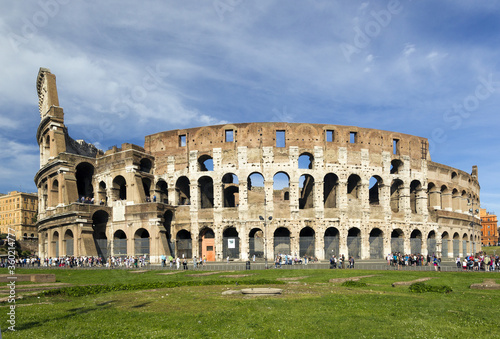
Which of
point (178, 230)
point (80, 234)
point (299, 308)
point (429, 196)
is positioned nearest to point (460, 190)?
point (429, 196)

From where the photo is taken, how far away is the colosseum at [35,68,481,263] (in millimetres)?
46031

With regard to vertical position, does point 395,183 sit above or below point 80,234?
above

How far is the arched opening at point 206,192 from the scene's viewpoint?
49.6 metres

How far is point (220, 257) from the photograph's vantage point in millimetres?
45781

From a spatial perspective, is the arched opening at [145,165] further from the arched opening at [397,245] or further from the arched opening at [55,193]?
the arched opening at [397,245]

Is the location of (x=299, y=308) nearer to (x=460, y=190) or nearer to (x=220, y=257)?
(x=220, y=257)

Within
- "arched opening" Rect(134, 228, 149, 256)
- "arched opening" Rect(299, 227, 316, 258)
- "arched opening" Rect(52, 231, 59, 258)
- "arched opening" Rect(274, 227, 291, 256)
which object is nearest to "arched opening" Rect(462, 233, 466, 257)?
"arched opening" Rect(299, 227, 316, 258)

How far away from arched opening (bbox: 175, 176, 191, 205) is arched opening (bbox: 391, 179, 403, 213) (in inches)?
1009

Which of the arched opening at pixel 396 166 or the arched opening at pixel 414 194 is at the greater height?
the arched opening at pixel 396 166

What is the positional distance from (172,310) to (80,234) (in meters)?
36.6

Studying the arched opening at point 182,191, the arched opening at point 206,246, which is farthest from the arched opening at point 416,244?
the arched opening at point 182,191

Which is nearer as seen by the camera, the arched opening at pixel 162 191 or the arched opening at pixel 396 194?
the arched opening at pixel 162 191

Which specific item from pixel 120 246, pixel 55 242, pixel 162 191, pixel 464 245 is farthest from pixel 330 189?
pixel 55 242

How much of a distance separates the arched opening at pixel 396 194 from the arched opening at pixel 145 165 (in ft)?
99.6
